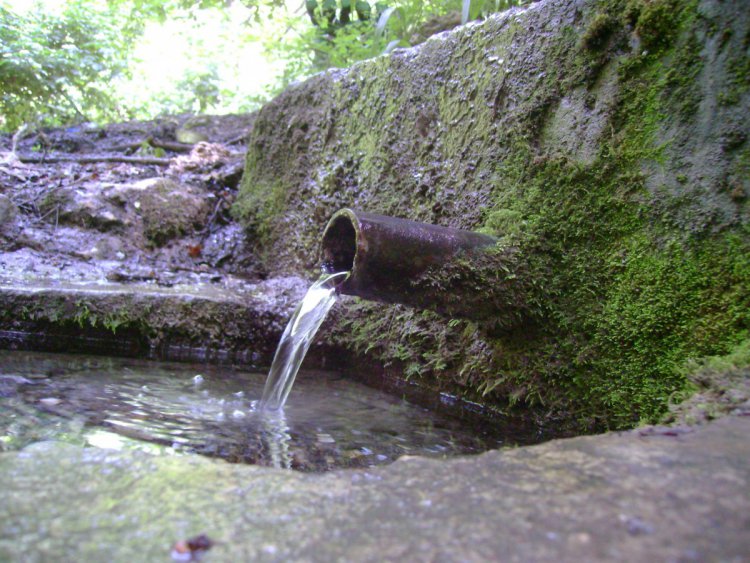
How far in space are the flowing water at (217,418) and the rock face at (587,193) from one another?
388 mm

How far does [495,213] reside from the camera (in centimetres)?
307

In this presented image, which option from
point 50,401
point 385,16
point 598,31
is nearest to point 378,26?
point 385,16

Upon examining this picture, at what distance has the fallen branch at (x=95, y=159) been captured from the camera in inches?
274

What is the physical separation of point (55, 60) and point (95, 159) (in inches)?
80.6

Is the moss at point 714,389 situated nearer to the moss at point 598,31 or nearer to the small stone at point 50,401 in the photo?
the moss at point 598,31

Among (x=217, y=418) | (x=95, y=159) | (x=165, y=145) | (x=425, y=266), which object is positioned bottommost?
(x=217, y=418)

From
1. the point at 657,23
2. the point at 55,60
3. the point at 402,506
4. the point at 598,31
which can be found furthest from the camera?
the point at 55,60

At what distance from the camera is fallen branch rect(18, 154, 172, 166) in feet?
22.8

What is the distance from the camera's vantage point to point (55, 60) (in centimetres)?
792

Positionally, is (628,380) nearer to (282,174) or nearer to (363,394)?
(363,394)

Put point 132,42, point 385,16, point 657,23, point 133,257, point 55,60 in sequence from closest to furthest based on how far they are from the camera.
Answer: point 657,23 < point 385,16 < point 133,257 < point 55,60 < point 132,42

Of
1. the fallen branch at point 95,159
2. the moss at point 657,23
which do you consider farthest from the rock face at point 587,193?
the fallen branch at point 95,159

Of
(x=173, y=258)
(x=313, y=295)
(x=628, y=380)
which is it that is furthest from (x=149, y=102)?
(x=628, y=380)

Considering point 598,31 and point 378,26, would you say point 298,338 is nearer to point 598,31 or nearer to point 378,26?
point 598,31
